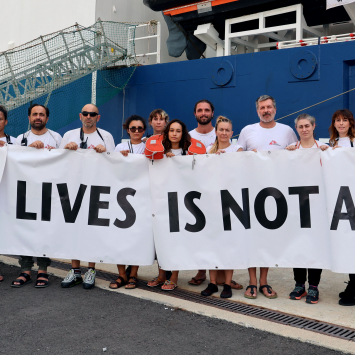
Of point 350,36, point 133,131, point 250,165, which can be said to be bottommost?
point 250,165

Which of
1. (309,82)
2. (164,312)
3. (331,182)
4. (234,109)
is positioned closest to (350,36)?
(309,82)

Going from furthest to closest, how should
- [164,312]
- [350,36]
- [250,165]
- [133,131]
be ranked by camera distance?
[350,36] → [133,131] → [250,165] → [164,312]

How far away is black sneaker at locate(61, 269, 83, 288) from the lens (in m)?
4.92

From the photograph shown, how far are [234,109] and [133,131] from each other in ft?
13.6

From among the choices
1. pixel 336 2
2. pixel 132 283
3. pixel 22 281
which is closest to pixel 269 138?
pixel 132 283

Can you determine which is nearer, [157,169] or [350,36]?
[157,169]

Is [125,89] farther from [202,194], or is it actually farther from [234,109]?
[202,194]

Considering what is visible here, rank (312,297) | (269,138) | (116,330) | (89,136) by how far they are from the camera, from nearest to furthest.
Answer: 1. (116,330)
2. (312,297)
3. (269,138)
4. (89,136)

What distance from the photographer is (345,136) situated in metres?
4.46

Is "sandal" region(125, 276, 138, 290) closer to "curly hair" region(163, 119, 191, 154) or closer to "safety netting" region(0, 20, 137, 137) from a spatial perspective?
"curly hair" region(163, 119, 191, 154)

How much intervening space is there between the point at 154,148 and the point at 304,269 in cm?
199

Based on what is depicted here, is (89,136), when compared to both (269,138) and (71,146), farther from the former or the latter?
(269,138)

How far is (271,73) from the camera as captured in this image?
8320mm

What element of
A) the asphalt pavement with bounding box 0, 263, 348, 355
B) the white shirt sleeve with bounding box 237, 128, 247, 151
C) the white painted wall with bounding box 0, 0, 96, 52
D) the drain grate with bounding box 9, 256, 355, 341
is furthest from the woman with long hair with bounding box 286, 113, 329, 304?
the white painted wall with bounding box 0, 0, 96, 52
